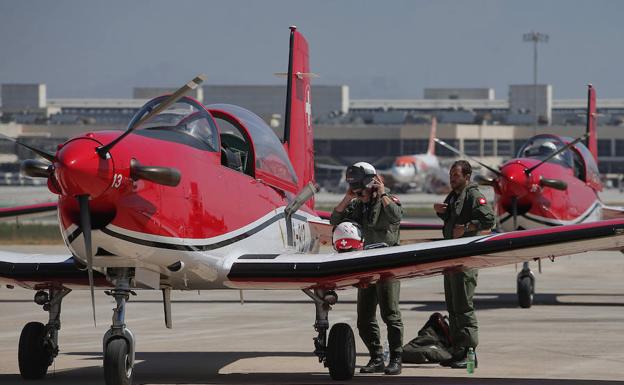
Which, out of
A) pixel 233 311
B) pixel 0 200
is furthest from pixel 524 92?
pixel 233 311

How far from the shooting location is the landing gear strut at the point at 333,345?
1220 centimetres

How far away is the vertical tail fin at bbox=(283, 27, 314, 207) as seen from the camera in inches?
667

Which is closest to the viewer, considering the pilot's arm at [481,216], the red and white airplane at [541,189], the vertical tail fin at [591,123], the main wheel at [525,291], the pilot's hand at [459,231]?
the pilot's arm at [481,216]

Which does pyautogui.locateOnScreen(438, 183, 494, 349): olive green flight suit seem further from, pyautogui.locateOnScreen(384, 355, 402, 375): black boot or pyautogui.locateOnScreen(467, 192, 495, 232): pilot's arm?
pyautogui.locateOnScreen(384, 355, 402, 375): black boot

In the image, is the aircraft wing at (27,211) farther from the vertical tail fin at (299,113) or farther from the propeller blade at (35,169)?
the propeller blade at (35,169)

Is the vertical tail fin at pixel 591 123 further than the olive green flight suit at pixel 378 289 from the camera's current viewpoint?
Yes

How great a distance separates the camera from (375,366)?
12.9 m

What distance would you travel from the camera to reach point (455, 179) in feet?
43.7

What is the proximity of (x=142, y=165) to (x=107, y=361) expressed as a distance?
166 cm

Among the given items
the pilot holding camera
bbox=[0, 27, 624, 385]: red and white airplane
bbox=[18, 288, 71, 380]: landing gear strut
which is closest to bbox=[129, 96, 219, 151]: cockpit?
bbox=[0, 27, 624, 385]: red and white airplane

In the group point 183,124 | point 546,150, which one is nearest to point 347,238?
point 183,124

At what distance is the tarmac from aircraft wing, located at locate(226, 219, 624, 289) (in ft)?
3.25

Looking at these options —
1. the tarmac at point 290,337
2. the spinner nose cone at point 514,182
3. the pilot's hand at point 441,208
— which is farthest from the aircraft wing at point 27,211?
the pilot's hand at point 441,208

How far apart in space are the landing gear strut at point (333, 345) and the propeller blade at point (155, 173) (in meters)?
2.52
